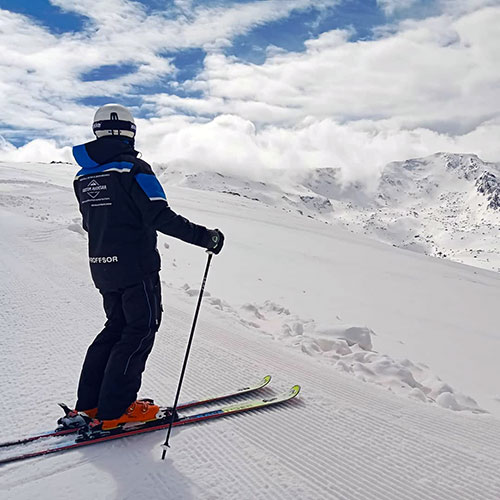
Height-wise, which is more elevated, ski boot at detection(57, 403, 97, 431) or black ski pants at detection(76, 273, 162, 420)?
black ski pants at detection(76, 273, 162, 420)

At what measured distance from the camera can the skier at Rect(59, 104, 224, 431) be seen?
3.36 metres

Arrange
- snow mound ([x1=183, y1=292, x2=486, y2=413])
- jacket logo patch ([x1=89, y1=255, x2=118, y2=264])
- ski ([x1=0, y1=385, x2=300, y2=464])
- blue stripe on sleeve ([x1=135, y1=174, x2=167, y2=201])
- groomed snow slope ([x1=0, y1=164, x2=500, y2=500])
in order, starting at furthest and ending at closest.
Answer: snow mound ([x1=183, y1=292, x2=486, y2=413]) → jacket logo patch ([x1=89, y1=255, x2=118, y2=264]) → blue stripe on sleeve ([x1=135, y1=174, x2=167, y2=201]) → ski ([x1=0, y1=385, x2=300, y2=464]) → groomed snow slope ([x1=0, y1=164, x2=500, y2=500])

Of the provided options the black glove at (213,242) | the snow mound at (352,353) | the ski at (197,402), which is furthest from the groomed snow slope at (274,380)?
the black glove at (213,242)

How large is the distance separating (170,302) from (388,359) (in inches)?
130

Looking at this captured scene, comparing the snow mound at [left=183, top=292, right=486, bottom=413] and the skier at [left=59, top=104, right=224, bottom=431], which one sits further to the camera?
the snow mound at [left=183, top=292, right=486, bottom=413]

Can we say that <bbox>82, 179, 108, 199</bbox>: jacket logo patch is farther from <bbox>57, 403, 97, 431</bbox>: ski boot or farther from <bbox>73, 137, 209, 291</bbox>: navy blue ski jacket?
<bbox>57, 403, 97, 431</bbox>: ski boot

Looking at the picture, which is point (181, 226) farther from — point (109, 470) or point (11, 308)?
A: point (11, 308)

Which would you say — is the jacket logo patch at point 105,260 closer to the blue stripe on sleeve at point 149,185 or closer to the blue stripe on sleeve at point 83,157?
the blue stripe on sleeve at point 149,185

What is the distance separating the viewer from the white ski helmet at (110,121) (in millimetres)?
3502

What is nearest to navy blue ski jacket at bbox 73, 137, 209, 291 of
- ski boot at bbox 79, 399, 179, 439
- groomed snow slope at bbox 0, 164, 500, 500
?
ski boot at bbox 79, 399, 179, 439

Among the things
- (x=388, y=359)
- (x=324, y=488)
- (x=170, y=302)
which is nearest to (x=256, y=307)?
(x=170, y=302)

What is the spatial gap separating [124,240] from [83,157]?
65cm

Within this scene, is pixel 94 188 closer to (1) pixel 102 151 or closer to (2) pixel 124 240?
(1) pixel 102 151

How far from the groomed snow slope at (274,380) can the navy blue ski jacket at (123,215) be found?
1157 mm
